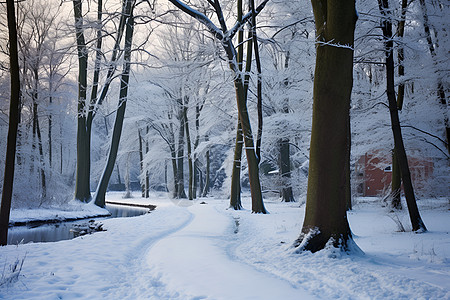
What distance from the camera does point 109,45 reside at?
19.6 metres

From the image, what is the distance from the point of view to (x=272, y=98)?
19766mm

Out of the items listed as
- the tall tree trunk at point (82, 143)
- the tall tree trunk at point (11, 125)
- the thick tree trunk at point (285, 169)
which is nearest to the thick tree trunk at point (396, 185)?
the thick tree trunk at point (285, 169)

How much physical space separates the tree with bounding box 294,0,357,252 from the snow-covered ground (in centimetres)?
41

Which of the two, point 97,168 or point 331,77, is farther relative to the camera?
point 97,168

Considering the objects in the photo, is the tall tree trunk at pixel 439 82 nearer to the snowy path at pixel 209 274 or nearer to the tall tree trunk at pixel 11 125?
the snowy path at pixel 209 274

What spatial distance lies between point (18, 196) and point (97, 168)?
1975 cm

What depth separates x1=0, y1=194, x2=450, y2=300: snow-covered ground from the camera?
3.98m

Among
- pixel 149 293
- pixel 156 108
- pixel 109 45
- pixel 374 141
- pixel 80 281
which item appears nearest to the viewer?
pixel 149 293

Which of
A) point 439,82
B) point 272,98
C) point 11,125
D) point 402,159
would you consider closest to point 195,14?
point 11,125

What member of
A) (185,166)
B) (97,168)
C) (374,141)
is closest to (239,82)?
(374,141)

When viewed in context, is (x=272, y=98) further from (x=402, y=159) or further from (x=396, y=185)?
(x=402, y=159)

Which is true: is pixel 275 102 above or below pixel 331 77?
above

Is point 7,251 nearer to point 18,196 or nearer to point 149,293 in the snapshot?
point 149,293

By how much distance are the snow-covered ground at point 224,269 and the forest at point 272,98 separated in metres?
0.11
